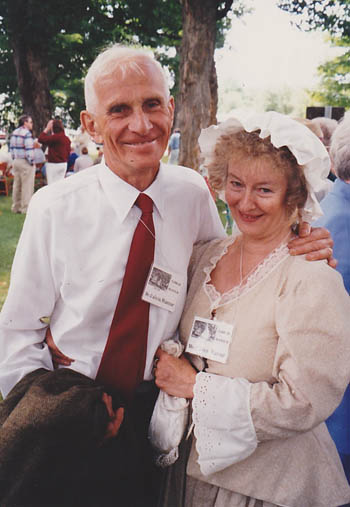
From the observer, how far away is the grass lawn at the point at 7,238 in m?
5.98

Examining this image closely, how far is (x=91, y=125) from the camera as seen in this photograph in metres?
1.89

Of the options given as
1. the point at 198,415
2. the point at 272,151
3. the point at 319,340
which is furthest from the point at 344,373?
the point at 272,151

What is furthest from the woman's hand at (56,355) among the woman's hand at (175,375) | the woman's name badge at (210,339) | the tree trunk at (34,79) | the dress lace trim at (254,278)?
the tree trunk at (34,79)

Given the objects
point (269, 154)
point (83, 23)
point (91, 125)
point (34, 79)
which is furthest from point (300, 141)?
point (34, 79)

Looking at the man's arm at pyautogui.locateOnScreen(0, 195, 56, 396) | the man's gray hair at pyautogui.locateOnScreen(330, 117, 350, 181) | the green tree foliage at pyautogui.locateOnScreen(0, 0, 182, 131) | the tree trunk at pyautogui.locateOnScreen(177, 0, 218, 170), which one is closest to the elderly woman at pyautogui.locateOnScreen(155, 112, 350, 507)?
the man's arm at pyautogui.locateOnScreen(0, 195, 56, 396)

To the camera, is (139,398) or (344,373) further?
(139,398)

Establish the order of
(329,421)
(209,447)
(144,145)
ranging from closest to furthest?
(209,447)
(144,145)
(329,421)

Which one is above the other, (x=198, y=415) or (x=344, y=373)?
(x=344, y=373)

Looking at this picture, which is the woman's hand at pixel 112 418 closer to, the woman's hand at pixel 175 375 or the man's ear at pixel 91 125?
the woman's hand at pixel 175 375

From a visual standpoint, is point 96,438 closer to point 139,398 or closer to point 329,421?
point 139,398

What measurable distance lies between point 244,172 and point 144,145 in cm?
40

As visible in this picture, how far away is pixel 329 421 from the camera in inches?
95.7

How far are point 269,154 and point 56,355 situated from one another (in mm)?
1160

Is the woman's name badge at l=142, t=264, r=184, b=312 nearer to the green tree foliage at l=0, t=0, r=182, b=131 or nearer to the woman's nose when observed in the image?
the woman's nose
